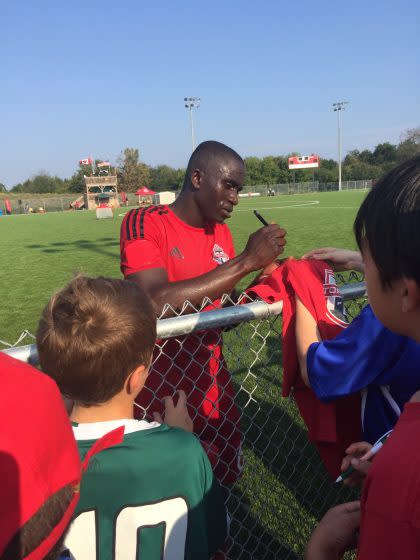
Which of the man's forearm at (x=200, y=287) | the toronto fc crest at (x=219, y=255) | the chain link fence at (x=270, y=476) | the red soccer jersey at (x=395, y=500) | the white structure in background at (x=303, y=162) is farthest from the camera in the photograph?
the white structure in background at (x=303, y=162)

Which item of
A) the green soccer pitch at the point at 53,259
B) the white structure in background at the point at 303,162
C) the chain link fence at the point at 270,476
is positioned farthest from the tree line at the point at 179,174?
the chain link fence at the point at 270,476

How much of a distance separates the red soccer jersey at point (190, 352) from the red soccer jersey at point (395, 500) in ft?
A: 4.92

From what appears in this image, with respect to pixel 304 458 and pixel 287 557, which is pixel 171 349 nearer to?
pixel 287 557

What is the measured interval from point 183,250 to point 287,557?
1727mm

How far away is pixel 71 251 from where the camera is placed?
16281 millimetres

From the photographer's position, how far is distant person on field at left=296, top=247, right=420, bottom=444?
1448mm

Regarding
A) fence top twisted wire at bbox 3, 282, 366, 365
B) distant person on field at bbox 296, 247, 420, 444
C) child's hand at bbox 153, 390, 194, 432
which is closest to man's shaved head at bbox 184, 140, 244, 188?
fence top twisted wire at bbox 3, 282, 366, 365

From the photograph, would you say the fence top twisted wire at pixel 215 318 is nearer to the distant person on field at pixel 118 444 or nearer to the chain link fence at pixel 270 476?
the chain link fence at pixel 270 476

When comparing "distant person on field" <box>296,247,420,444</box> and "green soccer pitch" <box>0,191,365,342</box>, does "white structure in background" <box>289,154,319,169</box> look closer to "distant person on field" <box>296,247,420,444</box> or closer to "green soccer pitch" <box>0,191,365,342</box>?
"green soccer pitch" <box>0,191,365,342</box>

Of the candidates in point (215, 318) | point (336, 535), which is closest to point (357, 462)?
point (336, 535)

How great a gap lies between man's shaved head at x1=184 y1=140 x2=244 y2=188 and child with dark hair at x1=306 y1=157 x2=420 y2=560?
186cm

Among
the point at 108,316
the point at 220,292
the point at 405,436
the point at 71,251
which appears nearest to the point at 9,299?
the point at 71,251

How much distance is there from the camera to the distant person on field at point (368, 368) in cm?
145

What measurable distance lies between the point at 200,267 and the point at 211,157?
0.69 meters
